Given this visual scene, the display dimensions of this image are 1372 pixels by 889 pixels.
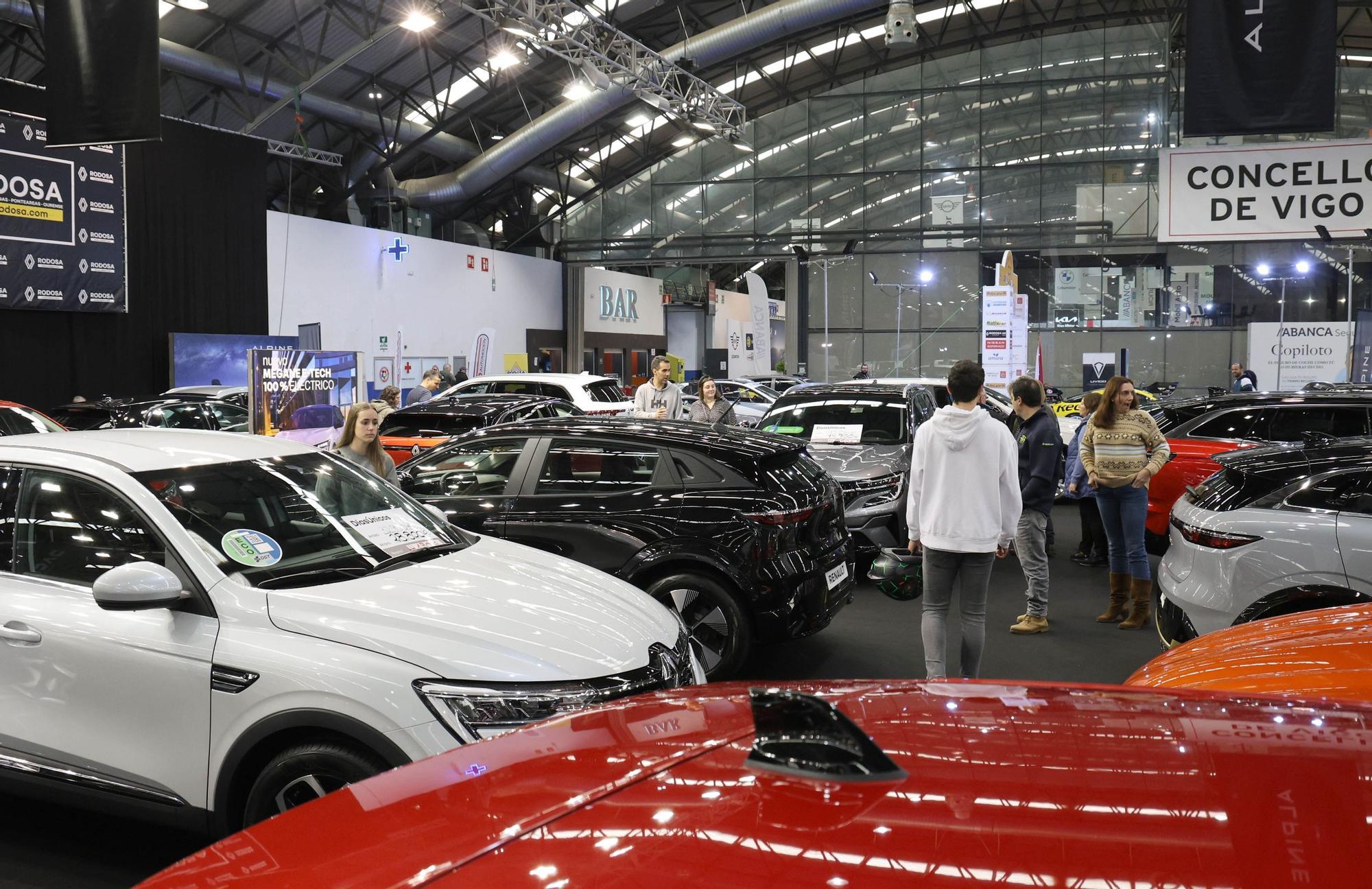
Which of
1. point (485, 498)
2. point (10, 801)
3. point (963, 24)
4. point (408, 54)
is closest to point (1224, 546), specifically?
point (485, 498)

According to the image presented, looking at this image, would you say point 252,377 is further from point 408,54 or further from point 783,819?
point 408,54

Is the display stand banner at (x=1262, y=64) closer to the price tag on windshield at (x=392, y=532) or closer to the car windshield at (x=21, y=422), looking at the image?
the price tag on windshield at (x=392, y=532)

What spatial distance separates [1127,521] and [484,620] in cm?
512

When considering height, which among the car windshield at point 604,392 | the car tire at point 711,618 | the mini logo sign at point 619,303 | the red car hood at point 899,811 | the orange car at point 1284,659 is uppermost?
the mini logo sign at point 619,303

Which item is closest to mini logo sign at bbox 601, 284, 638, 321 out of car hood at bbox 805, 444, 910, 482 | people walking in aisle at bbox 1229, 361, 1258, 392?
people walking in aisle at bbox 1229, 361, 1258, 392

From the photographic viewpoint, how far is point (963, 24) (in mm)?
28531

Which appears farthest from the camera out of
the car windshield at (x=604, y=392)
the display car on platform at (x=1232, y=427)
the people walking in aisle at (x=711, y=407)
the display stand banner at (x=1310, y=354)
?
the display stand banner at (x=1310, y=354)

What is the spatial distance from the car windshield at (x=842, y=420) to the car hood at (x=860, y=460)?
5.9 inches

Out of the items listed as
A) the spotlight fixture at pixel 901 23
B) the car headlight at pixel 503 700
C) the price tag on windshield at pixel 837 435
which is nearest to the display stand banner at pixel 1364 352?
the spotlight fixture at pixel 901 23

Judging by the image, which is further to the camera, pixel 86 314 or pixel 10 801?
pixel 86 314

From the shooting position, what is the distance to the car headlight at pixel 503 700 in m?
3.09

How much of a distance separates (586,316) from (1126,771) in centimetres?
3067

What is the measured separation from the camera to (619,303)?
33.9 metres

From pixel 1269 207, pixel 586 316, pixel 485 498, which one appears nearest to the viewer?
pixel 485 498
